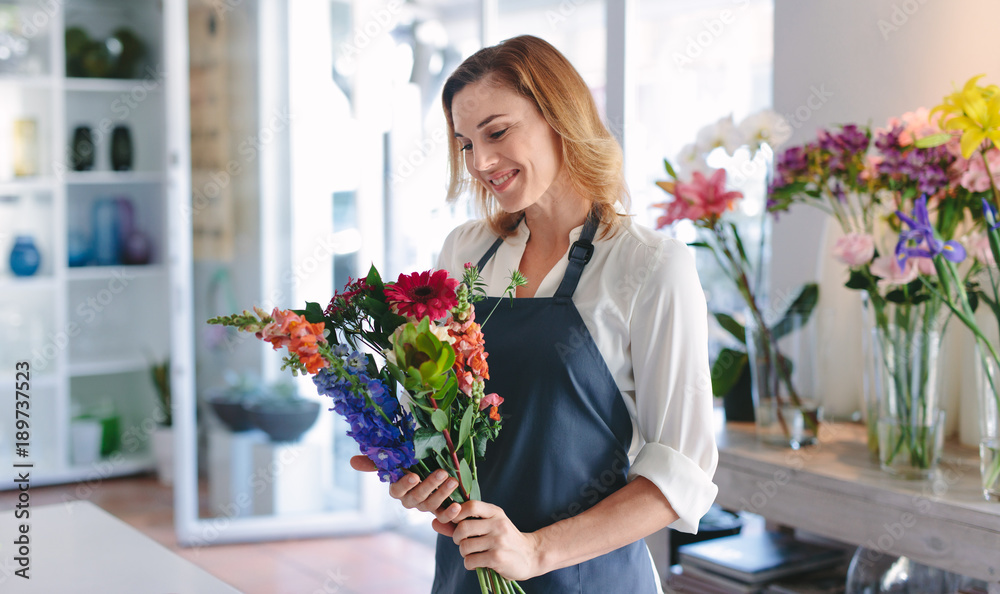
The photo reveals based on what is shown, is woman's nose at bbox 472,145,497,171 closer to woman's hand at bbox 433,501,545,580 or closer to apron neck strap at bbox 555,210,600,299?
apron neck strap at bbox 555,210,600,299

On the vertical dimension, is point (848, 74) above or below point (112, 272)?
above

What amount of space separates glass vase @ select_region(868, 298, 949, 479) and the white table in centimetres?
133

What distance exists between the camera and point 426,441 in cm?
106

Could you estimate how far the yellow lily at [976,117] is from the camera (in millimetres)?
1460

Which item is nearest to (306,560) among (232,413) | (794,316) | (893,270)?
(232,413)

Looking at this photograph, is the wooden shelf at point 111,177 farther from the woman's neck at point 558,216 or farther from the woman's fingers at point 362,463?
the woman's fingers at point 362,463

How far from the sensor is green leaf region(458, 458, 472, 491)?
113 centimetres

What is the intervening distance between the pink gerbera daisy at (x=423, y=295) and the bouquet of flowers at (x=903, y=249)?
98 centimetres

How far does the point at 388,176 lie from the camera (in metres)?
4.11

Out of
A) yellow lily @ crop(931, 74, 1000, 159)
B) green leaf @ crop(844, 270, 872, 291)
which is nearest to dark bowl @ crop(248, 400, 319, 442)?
green leaf @ crop(844, 270, 872, 291)

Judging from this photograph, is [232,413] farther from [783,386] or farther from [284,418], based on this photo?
[783,386]

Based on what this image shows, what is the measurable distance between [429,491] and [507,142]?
0.59 metres

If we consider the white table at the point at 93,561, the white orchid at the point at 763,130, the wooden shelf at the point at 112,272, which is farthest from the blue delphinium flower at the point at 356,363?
the wooden shelf at the point at 112,272

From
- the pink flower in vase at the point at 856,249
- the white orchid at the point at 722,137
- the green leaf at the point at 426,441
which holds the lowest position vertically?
the green leaf at the point at 426,441
